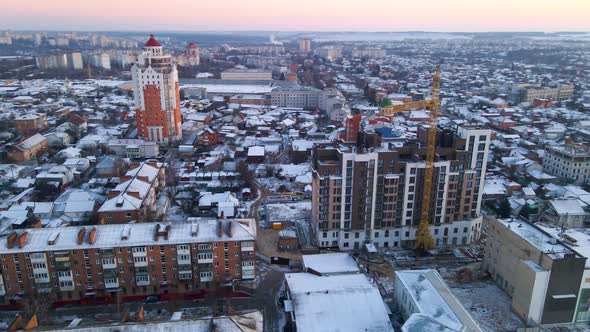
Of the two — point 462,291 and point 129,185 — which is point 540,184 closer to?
point 462,291

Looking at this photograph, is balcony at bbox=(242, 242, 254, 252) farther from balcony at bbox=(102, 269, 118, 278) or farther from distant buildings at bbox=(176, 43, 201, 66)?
distant buildings at bbox=(176, 43, 201, 66)

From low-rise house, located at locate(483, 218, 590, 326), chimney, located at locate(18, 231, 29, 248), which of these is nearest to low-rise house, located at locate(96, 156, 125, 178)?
chimney, located at locate(18, 231, 29, 248)

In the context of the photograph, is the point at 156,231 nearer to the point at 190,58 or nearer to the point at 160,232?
the point at 160,232

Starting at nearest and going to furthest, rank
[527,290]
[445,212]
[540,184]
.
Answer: [527,290], [445,212], [540,184]

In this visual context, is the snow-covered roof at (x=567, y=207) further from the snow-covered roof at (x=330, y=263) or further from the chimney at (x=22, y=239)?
the chimney at (x=22, y=239)

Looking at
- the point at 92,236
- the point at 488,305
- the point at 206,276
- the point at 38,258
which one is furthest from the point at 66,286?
the point at 488,305

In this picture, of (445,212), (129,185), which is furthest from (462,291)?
(129,185)
